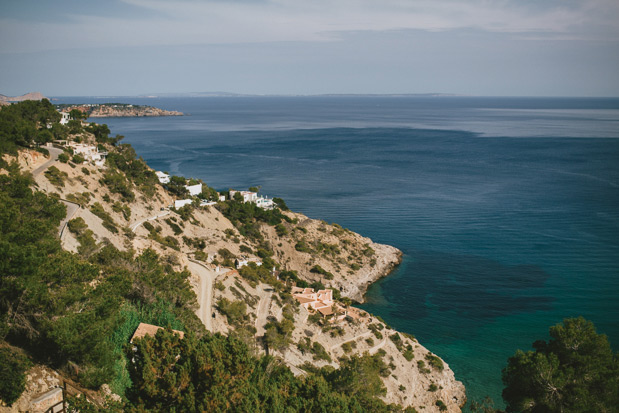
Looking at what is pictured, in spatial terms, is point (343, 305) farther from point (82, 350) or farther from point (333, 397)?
point (82, 350)

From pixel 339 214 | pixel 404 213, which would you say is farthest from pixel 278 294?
pixel 404 213

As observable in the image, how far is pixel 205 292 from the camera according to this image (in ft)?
86.2

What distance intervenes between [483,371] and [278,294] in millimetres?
14390

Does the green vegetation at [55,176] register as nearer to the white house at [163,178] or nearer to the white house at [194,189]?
the white house at [194,189]

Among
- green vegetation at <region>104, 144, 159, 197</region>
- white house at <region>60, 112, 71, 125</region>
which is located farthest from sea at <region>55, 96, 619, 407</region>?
white house at <region>60, 112, 71, 125</region>

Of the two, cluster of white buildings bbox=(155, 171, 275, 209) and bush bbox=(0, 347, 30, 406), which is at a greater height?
bush bbox=(0, 347, 30, 406)

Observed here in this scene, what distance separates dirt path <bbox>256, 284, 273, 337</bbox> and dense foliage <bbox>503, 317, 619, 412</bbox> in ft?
45.1

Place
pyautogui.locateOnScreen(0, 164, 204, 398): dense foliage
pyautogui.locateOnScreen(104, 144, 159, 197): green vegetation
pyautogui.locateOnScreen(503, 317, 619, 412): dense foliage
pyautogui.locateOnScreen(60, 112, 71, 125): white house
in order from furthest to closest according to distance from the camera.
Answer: pyautogui.locateOnScreen(60, 112, 71, 125): white house < pyautogui.locateOnScreen(104, 144, 159, 197): green vegetation < pyautogui.locateOnScreen(503, 317, 619, 412): dense foliage < pyautogui.locateOnScreen(0, 164, 204, 398): dense foliage

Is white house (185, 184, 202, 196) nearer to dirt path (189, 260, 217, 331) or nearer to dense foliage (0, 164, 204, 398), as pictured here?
dirt path (189, 260, 217, 331)

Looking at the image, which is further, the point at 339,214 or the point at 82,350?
the point at 339,214

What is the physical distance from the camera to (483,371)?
28438 mm

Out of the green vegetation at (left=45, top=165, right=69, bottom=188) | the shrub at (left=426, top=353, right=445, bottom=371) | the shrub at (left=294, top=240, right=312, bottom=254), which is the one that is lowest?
the shrub at (left=426, top=353, right=445, bottom=371)

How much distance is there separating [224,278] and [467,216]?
39.8 m

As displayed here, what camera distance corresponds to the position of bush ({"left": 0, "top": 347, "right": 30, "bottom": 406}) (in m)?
10.2
